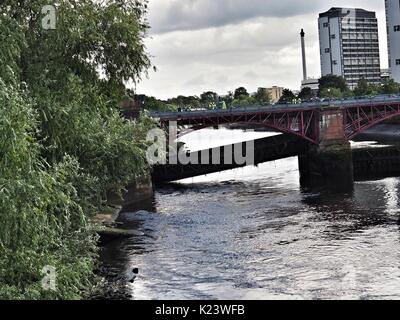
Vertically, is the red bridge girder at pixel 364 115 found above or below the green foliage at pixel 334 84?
below

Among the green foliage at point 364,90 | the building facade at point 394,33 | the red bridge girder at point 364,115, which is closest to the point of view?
the red bridge girder at point 364,115

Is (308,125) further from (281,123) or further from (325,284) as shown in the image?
(325,284)

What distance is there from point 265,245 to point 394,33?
502 feet

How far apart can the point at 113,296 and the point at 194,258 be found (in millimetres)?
7149

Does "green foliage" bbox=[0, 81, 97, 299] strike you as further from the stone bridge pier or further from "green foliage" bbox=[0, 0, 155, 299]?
the stone bridge pier

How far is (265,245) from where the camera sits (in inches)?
1345

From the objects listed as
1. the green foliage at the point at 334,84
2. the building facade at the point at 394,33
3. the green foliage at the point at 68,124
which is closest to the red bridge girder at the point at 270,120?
the green foliage at the point at 68,124

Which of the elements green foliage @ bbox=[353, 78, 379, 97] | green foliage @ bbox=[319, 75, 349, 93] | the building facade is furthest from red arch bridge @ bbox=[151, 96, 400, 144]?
the building facade

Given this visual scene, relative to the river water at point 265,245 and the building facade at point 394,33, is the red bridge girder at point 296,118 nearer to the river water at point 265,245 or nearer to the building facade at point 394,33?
the river water at point 265,245

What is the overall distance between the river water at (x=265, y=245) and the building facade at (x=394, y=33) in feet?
412

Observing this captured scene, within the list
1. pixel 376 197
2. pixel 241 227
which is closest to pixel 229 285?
pixel 241 227

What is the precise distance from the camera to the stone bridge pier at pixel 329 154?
227ft

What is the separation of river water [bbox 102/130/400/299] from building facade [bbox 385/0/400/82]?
125 meters

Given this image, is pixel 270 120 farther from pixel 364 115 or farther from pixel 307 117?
pixel 364 115
